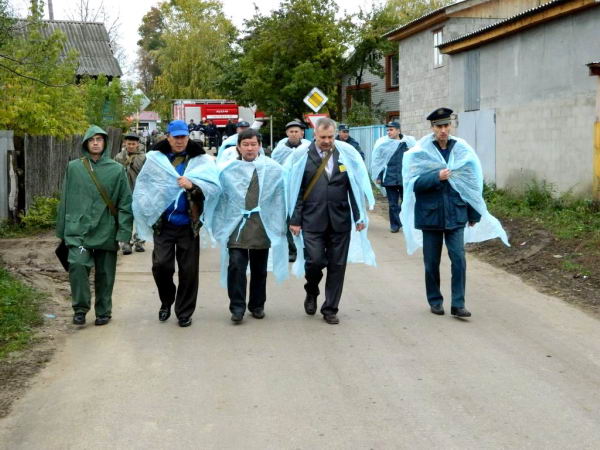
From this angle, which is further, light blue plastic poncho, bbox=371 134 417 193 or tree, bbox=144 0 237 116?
tree, bbox=144 0 237 116

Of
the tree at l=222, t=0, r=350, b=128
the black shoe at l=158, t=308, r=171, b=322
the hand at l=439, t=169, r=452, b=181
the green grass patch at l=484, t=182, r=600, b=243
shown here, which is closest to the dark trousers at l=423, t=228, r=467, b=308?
the hand at l=439, t=169, r=452, b=181

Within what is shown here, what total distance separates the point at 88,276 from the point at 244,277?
1424 mm

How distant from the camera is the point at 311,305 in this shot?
8.27 metres

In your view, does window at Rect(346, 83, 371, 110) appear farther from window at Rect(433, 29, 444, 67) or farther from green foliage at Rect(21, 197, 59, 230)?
green foliage at Rect(21, 197, 59, 230)

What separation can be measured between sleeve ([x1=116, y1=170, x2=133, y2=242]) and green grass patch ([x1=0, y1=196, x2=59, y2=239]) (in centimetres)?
597

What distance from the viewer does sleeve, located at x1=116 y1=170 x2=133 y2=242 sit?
25.6 feet

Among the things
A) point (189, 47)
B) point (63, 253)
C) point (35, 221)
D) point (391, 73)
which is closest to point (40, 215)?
point (35, 221)

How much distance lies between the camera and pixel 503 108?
17625mm

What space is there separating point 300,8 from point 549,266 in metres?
23.3

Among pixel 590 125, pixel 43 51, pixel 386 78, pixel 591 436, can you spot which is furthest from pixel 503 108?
pixel 386 78

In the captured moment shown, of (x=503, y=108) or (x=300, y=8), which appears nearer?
(x=503, y=108)

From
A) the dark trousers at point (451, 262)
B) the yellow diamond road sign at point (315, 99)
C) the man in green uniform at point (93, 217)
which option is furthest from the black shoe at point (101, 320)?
the yellow diamond road sign at point (315, 99)

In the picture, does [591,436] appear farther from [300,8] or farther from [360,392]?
[300,8]

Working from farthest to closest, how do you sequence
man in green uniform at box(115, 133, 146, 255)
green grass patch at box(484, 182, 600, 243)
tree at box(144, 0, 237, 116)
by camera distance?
tree at box(144, 0, 237, 116) → green grass patch at box(484, 182, 600, 243) → man in green uniform at box(115, 133, 146, 255)
